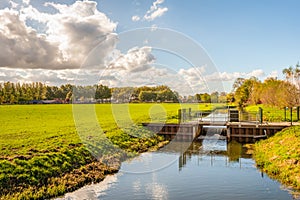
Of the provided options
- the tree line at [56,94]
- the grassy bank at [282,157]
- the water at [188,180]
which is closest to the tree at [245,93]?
the tree line at [56,94]

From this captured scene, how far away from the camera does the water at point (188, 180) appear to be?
620 inches

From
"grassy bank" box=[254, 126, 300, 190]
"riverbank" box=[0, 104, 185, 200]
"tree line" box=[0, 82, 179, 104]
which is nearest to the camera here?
"riverbank" box=[0, 104, 185, 200]

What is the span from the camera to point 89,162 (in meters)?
21.8

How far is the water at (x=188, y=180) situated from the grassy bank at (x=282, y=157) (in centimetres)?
67

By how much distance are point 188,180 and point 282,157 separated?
6.98m

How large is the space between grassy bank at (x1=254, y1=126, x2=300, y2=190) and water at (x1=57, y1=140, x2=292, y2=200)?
2.19ft

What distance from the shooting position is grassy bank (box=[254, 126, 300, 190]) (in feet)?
59.1

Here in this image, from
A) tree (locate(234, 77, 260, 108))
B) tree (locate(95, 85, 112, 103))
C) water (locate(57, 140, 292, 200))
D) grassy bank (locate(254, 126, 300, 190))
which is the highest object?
tree (locate(234, 77, 260, 108))

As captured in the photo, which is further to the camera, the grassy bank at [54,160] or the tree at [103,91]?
the tree at [103,91]

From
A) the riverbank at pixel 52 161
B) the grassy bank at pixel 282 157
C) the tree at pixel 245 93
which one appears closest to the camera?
the riverbank at pixel 52 161

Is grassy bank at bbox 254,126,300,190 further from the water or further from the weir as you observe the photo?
the weir

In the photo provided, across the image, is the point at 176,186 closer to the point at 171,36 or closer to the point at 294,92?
the point at 171,36

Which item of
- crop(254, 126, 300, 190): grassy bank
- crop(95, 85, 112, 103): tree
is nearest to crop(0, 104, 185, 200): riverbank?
crop(95, 85, 112, 103): tree

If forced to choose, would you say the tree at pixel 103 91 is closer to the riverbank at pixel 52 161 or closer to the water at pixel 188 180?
the riverbank at pixel 52 161
